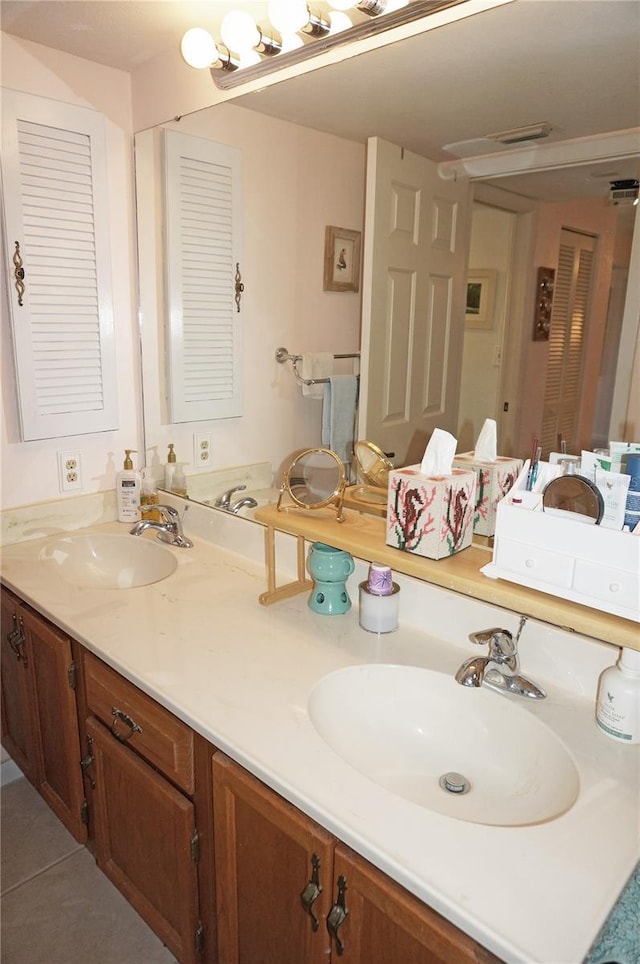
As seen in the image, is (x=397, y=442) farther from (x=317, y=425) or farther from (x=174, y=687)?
(x=174, y=687)

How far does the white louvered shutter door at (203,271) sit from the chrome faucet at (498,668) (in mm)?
981

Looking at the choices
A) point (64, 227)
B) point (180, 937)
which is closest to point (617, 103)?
point (64, 227)

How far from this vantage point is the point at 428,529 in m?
1.14

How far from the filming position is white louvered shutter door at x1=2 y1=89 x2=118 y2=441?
167 centimetres

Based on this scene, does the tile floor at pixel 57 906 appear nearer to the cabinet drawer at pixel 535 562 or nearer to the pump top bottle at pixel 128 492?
the pump top bottle at pixel 128 492

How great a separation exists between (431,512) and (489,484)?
15 cm

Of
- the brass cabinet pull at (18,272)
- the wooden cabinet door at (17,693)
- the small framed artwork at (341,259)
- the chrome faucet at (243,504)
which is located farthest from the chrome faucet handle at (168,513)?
the small framed artwork at (341,259)

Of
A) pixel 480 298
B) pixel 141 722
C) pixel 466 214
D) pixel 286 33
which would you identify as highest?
pixel 286 33

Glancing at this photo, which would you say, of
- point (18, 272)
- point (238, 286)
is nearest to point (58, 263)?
point (18, 272)

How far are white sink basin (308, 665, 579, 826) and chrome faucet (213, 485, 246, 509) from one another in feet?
2.46

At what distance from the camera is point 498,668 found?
3.69 ft

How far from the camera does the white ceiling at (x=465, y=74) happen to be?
3.34ft

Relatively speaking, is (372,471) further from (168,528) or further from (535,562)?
(168,528)

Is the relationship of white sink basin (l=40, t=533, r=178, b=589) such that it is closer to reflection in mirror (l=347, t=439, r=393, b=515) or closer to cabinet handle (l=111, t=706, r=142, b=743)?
cabinet handle (l=111, t=706, r=142, b=743)
